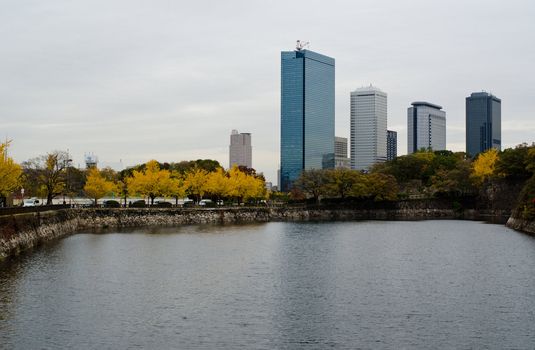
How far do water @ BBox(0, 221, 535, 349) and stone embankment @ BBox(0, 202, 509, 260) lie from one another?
288cm

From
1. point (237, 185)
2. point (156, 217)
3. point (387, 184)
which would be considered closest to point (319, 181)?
point (387, 184)

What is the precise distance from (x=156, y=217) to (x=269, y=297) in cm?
5736

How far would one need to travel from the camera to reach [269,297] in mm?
31844

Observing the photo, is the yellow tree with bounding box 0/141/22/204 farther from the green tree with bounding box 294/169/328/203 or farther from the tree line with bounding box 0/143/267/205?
the green tree with bounding box 294/169/328/203

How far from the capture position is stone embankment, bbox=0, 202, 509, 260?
5011cm

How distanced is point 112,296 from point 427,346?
18347 millimetres

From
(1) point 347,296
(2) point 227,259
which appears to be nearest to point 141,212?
(2) point 227,259

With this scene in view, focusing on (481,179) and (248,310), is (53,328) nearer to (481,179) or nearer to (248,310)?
(248,310)

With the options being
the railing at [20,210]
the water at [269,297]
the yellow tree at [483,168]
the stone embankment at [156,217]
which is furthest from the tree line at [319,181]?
the water at [269,297]

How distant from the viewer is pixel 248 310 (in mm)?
28812

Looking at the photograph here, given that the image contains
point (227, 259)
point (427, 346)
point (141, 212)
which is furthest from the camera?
point (141, 212)

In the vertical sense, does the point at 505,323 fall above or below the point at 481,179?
below

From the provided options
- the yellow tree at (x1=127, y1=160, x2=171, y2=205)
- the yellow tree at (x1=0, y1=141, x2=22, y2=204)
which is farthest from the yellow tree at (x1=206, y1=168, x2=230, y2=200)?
the yellow tree at (x1=0, y1=141, x2=22, y2=204)

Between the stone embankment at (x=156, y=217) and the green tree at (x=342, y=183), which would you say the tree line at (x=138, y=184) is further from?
the green tree at (x=342, y=183)
